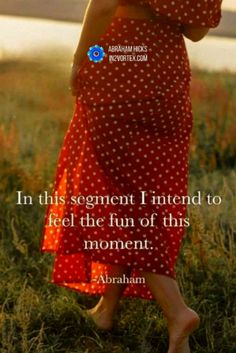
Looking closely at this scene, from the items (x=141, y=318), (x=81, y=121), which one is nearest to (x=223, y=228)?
(x=141, y=318)

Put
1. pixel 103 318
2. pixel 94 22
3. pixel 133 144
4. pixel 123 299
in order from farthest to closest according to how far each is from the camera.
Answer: pixel 123 299, pixel 103 318, pixel 133 144, pixel 94 22

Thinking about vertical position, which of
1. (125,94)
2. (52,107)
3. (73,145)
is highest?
(125,94)

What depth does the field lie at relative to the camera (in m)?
3.80

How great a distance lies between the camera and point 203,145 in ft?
19.4

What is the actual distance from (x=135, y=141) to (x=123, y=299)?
787 mm

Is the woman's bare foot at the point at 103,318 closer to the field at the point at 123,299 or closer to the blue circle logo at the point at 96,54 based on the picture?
the field at the point at 123,299

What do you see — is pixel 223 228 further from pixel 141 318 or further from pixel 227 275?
pixel 141 318

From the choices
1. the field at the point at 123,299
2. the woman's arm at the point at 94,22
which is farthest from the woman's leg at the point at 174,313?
the woman's arm at the point at 94,22

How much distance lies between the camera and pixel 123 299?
13.5 ft

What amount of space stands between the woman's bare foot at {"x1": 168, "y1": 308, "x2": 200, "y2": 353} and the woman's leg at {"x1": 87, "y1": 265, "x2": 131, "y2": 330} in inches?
13.6

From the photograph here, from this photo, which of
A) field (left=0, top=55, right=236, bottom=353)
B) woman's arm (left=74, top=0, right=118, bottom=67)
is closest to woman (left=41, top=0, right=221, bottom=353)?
woman's arm (left=74, top=0, right=118, bottom=67)

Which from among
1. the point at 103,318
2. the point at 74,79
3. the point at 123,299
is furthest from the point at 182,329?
the point at 74,79

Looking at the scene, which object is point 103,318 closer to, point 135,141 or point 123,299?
point 123,299

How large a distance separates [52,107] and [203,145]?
127cm
